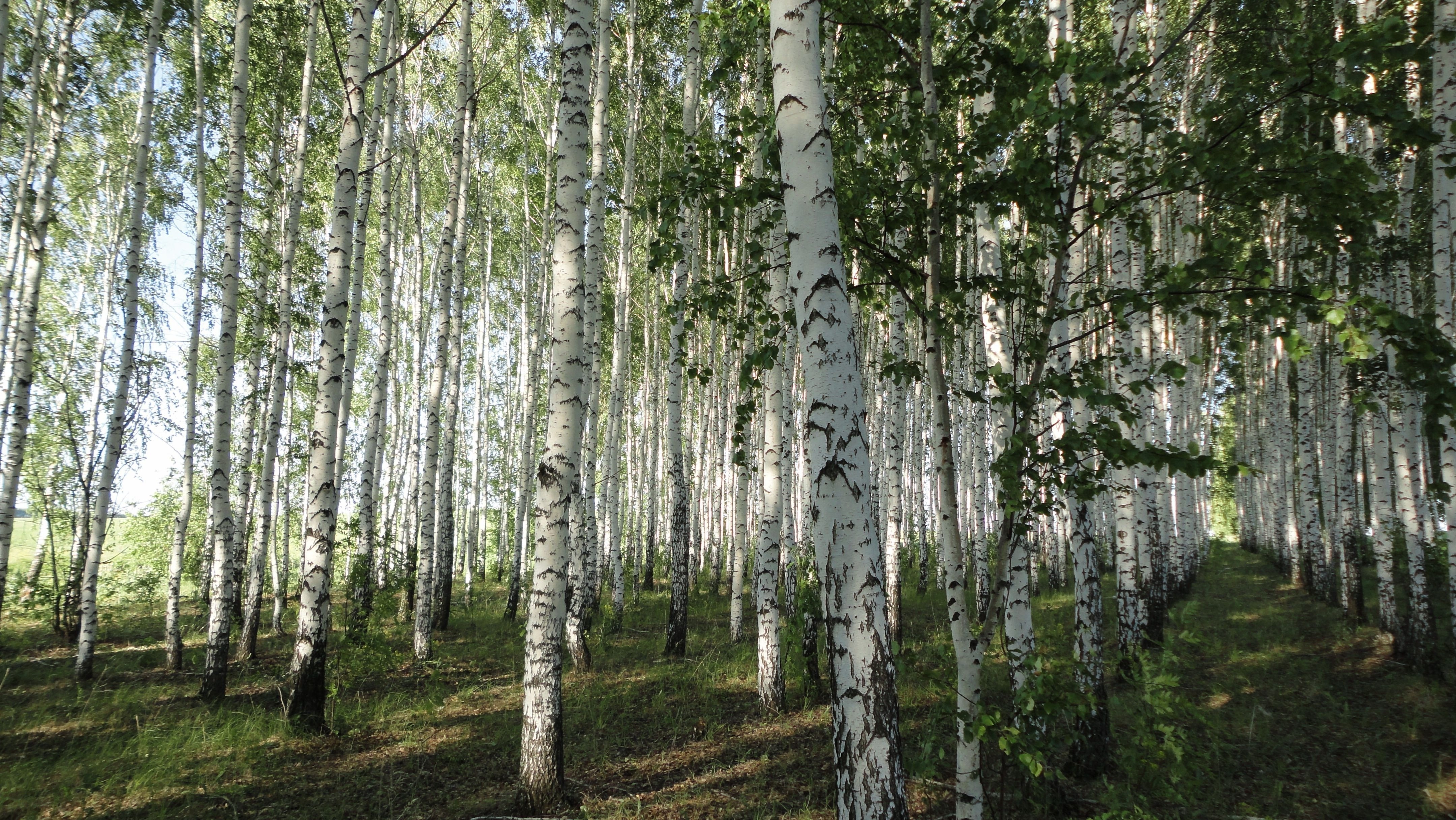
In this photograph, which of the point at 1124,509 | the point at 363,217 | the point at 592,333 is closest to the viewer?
the point at 1124,509

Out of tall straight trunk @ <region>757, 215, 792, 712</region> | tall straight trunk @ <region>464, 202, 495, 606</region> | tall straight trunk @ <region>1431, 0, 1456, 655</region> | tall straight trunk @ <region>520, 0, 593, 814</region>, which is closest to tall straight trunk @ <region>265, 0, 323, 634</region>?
tall straight trunk @ <region>464, 202, 495, 606</region>

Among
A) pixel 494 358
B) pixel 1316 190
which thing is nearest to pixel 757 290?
pixel 1316 190

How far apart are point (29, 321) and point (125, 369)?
1.02 metres

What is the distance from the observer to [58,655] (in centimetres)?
1032

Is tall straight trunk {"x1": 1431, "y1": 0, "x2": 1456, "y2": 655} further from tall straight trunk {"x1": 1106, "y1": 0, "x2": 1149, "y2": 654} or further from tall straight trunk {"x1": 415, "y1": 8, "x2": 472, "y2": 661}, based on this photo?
tall straight trunk {"x1": 415, "y1": 8, "x2": 472, "y2": 661}

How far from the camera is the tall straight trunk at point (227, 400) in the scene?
7492mm

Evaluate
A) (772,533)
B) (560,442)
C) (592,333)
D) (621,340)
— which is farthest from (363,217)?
(772,533)

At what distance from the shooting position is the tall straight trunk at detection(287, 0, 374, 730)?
625cm

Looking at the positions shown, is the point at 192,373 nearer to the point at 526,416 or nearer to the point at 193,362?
the point at 193,362

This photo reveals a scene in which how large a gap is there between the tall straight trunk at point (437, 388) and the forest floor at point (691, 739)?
630mm

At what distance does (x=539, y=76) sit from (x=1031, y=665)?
1663cm

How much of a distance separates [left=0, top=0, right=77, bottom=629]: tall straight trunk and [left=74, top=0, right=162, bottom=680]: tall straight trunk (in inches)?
29.1

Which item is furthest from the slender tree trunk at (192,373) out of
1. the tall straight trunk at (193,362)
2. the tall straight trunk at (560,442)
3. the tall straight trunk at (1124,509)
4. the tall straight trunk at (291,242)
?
the tall straight trunk at (1124,509)

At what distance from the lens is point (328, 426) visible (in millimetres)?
6398
